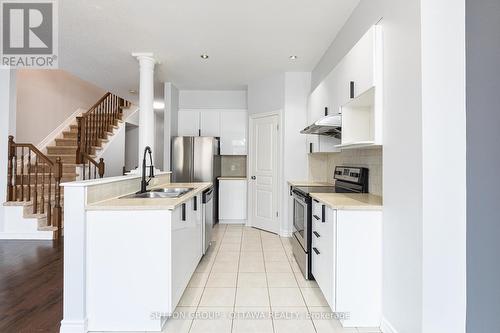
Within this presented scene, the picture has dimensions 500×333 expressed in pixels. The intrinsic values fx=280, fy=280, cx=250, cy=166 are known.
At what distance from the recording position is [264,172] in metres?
4.85

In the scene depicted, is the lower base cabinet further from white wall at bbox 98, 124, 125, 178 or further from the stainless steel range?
white wall at bbox 98, 124, 125, 178

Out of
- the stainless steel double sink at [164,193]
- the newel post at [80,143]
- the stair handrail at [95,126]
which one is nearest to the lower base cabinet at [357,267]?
the stainless steel double sink at [164,193]

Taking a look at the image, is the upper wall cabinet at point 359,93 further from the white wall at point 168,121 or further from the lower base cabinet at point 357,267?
the white wall at point 168,121

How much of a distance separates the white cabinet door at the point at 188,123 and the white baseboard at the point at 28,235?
2.71 m

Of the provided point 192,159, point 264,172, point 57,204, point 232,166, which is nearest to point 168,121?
point 192,159

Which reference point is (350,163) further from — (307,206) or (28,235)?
(28,235)

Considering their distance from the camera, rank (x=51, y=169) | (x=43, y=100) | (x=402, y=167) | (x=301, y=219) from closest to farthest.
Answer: (x=402, y=167)
(x=301, y=219)
(x=51, y=169)
(x=43, y=100)

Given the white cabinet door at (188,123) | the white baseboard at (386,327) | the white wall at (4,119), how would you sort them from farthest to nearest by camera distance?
the white cabinet door at (188,123), the white wall at (4,119), the white baseboard at (386,327)

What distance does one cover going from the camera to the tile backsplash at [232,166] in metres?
5.98

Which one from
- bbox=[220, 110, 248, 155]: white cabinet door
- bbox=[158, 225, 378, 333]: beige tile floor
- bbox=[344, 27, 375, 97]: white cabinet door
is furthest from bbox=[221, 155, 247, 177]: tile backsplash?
bbox=[344, 27, 375, 97]: white cabinet door

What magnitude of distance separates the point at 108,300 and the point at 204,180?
3.24 metres

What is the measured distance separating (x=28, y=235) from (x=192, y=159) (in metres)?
2.65

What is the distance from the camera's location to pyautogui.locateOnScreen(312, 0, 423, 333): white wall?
1563 mm

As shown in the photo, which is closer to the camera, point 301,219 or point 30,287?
point 30,287
